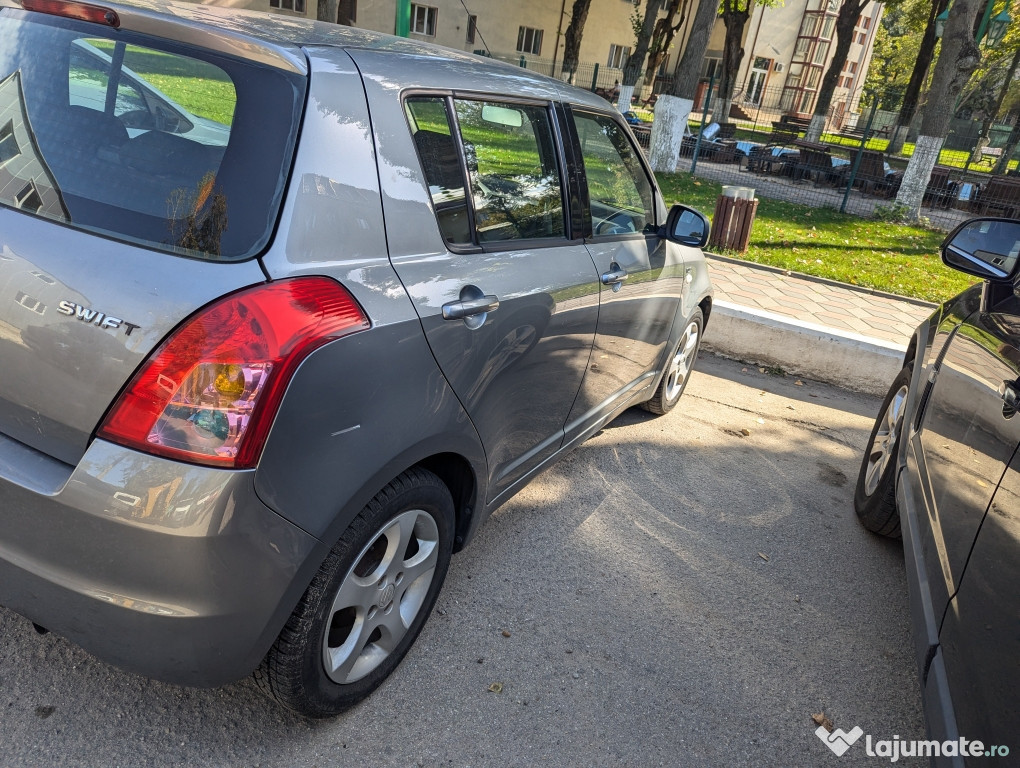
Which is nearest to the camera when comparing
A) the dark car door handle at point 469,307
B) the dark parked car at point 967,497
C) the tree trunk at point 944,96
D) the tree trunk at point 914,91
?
the dark parked car at point 967,497

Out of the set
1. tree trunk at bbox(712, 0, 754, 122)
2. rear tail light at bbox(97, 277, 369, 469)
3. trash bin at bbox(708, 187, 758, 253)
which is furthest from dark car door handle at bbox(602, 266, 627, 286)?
tree trunk at bbox(712, 0, 754, 122)

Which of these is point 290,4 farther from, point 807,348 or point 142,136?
point 142,136

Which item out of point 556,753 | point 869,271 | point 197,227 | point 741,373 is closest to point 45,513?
point 197,227

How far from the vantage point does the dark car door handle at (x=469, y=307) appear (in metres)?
2.18

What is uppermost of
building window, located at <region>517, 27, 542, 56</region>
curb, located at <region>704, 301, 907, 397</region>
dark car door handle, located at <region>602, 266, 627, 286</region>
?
building window, located at <region>517, 27, 542, 56</region>

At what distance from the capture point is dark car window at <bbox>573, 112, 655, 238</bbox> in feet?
10.5

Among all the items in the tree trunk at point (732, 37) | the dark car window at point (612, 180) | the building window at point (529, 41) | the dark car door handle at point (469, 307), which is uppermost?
the tree trunk at point (732, 37)

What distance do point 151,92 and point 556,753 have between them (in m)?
2.22

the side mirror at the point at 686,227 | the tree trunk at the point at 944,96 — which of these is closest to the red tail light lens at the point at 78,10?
the side mirror at the point at 686,227

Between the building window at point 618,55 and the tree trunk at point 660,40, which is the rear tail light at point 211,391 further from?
the building window at point 618,55

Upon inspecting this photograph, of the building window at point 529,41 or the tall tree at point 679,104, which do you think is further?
the building window at point 529,41

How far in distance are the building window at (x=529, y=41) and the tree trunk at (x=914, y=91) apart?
17.3m

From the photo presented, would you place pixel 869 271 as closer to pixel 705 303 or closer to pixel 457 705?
pixel 705 303

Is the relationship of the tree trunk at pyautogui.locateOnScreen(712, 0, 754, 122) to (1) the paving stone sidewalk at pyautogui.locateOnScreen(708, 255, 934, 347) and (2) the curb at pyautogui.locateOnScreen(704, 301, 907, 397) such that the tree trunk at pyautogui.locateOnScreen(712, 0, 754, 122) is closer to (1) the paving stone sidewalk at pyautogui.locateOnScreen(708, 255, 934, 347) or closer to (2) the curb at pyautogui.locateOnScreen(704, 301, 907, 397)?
(1) the paving stone sidewalk at pyautogui.locateOnScreen(708, 255, 934, 347)
